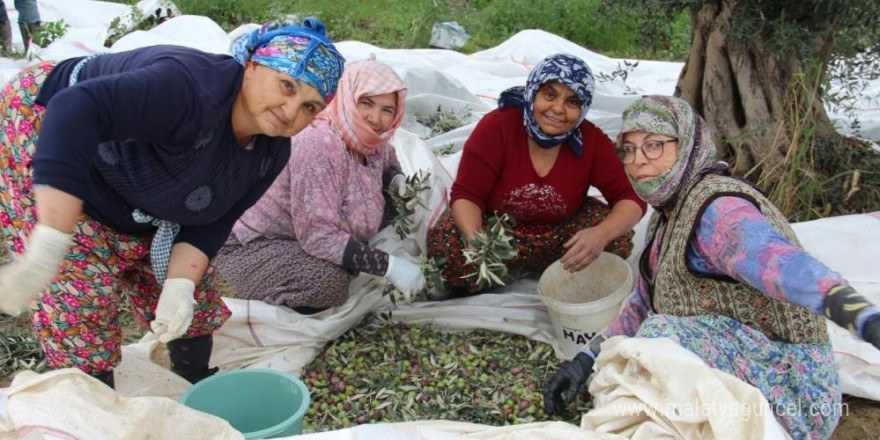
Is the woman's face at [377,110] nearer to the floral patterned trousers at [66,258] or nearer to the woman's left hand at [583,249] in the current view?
the woman's left hand at [583,249]

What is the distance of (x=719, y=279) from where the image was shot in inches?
81.6

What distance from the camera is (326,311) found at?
2.93 metres

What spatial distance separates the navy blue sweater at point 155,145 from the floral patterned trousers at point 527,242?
1.03 meters

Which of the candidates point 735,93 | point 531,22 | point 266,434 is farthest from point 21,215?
point 531,22

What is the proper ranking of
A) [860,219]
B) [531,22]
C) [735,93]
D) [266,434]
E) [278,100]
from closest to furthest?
1. [266,434]
2. [278,100]
3. [860,219]
4. [735,93]
5. [531,22]

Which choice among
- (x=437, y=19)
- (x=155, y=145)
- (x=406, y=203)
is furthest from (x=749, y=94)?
(x=437, y=19)

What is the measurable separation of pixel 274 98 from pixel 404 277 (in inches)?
42.7

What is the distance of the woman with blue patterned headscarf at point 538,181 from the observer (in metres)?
2.99

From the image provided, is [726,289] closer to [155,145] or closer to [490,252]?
[490,252]

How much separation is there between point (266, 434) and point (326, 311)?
1.15 m

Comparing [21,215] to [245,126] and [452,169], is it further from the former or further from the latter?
[452,169]

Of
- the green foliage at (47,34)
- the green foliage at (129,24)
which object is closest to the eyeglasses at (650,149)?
the green foliage at (129,24)

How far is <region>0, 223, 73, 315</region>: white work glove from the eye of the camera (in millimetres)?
1488

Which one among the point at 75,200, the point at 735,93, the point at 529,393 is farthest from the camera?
the point at 735,93
